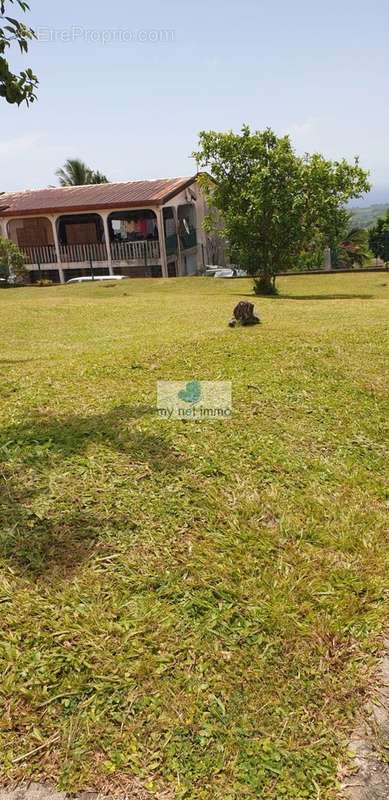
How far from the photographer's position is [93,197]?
31203 mm

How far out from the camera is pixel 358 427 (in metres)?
5.13

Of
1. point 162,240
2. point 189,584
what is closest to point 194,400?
point 189,584

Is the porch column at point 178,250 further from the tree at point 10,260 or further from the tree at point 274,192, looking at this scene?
the tree at point 274,192

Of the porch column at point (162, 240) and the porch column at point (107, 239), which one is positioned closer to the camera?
the porch column at point (162, 240)

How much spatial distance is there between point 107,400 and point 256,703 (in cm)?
354

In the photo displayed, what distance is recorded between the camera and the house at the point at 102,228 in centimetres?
3016

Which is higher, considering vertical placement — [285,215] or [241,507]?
[285,215]

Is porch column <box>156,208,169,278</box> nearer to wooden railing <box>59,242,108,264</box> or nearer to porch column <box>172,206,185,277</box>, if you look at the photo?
porch column <box>172,206,185,277</box>

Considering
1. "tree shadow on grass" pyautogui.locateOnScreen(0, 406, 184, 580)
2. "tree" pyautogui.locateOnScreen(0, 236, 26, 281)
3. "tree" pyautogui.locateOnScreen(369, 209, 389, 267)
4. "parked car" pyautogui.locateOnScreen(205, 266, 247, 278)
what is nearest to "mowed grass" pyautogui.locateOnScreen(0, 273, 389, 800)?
"tree shadow on grass" pyautogui.locateOnScreen(0, 406, 184, 580)

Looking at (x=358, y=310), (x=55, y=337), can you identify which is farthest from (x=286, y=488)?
(x=358, y=310)

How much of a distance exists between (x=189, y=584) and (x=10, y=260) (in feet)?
92.3

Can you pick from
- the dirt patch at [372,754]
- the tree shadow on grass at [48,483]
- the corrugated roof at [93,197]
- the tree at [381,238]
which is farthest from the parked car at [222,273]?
the dirt patch at [372,754]

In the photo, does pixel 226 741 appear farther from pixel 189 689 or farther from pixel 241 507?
pixel 241 507

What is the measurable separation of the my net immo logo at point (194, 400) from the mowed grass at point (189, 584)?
0.13 m
